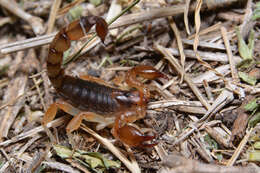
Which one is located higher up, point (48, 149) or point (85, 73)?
point (85, 73)

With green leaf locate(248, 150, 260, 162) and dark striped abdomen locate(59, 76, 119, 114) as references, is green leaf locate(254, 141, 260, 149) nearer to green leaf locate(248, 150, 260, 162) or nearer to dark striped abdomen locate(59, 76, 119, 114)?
green leaf locate(248, 150, 260, 162)

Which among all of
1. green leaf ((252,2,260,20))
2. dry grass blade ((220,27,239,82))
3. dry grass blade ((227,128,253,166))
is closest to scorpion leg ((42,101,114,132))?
dry grass blade ((227,128,253,166))

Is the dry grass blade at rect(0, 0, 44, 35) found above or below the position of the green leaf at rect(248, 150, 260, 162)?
above

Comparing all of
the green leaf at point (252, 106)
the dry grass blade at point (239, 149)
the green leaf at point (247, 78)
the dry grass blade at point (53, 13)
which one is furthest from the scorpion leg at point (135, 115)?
the dry grass blade at point (53, 13)

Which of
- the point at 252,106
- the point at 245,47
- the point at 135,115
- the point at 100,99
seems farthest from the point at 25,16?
the point at 252,106

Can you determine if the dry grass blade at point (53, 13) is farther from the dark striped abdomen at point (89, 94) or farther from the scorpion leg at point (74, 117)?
the scorpion leg at point (74, 117)

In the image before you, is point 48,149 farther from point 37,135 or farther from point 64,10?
point 64,10

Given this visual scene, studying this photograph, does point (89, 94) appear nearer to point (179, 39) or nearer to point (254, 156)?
point (179, 39)

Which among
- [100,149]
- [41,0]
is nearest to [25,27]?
[41,0]
